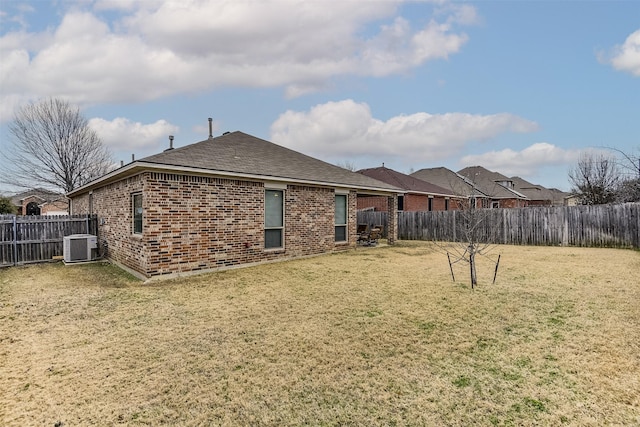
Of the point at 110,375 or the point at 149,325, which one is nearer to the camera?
the point at 110,375

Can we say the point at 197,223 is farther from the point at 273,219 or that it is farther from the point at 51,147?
the point at 51,147

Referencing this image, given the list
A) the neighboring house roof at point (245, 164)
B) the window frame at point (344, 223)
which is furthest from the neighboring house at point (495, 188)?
the window frame at point (344, 223)

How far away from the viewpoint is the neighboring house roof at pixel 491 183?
33.2 m

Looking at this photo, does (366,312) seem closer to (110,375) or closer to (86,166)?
(110,375)

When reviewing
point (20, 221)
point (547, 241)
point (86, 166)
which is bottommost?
point (547, 241)

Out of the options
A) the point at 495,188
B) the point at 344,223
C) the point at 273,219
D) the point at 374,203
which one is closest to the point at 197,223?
the point at 273,219

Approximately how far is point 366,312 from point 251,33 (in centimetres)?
1054

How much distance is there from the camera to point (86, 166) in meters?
26.3

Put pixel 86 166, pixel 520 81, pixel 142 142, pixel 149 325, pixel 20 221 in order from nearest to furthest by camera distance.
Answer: pixel 149 325, pixel 20 221, pixel 520 81, pixel 86 166, pixel 142 142

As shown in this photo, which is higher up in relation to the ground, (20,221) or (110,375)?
(20,221)

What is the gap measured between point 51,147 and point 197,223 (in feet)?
77.3

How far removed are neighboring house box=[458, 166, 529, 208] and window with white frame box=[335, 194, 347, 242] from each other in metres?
22.6

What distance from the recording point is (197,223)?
8.62 metres

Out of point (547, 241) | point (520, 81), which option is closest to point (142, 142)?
point (520, 81)
